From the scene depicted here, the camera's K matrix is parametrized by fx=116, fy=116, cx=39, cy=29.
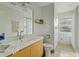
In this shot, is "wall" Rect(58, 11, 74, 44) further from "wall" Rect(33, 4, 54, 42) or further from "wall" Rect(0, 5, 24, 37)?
"wall" Rect(0, 5, 24, 37)

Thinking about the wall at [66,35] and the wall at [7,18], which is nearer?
the wall at [7,18]

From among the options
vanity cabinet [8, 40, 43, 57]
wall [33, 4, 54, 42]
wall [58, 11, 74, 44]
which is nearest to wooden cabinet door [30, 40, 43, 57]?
vanity cabinet [8, 40, 43, 57]

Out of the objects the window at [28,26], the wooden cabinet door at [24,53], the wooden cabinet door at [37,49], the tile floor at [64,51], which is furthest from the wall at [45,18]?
the wooden cabinet door at [24,53]

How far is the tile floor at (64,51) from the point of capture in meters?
2.68

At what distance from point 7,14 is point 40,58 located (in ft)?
3.73

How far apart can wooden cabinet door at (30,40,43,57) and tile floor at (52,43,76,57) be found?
33 cm

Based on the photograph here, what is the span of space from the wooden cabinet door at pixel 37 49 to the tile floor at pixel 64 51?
1.07ft

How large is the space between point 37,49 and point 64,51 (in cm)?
71

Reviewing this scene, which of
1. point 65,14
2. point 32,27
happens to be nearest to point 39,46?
point 32,27

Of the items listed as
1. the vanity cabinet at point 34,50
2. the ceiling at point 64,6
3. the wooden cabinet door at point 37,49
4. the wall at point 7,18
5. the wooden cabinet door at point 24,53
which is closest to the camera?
the wooden cabinet door at point 24,53

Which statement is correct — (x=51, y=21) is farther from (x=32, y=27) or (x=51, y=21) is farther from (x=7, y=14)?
(x=7, y=14)

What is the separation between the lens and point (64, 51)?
281 centimetres

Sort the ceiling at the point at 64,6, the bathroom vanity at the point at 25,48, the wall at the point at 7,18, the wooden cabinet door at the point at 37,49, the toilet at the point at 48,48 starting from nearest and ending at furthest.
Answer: the bathroom vanity at the point at 25,48 < the wall at the point at 7,18 < the wooden cabinet door at the point at 37,49 < the ceiling at the point at 64,6 < the toilet at the point at 48,48

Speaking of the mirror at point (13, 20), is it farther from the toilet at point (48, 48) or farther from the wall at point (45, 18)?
the toilet at point (48, 48)
